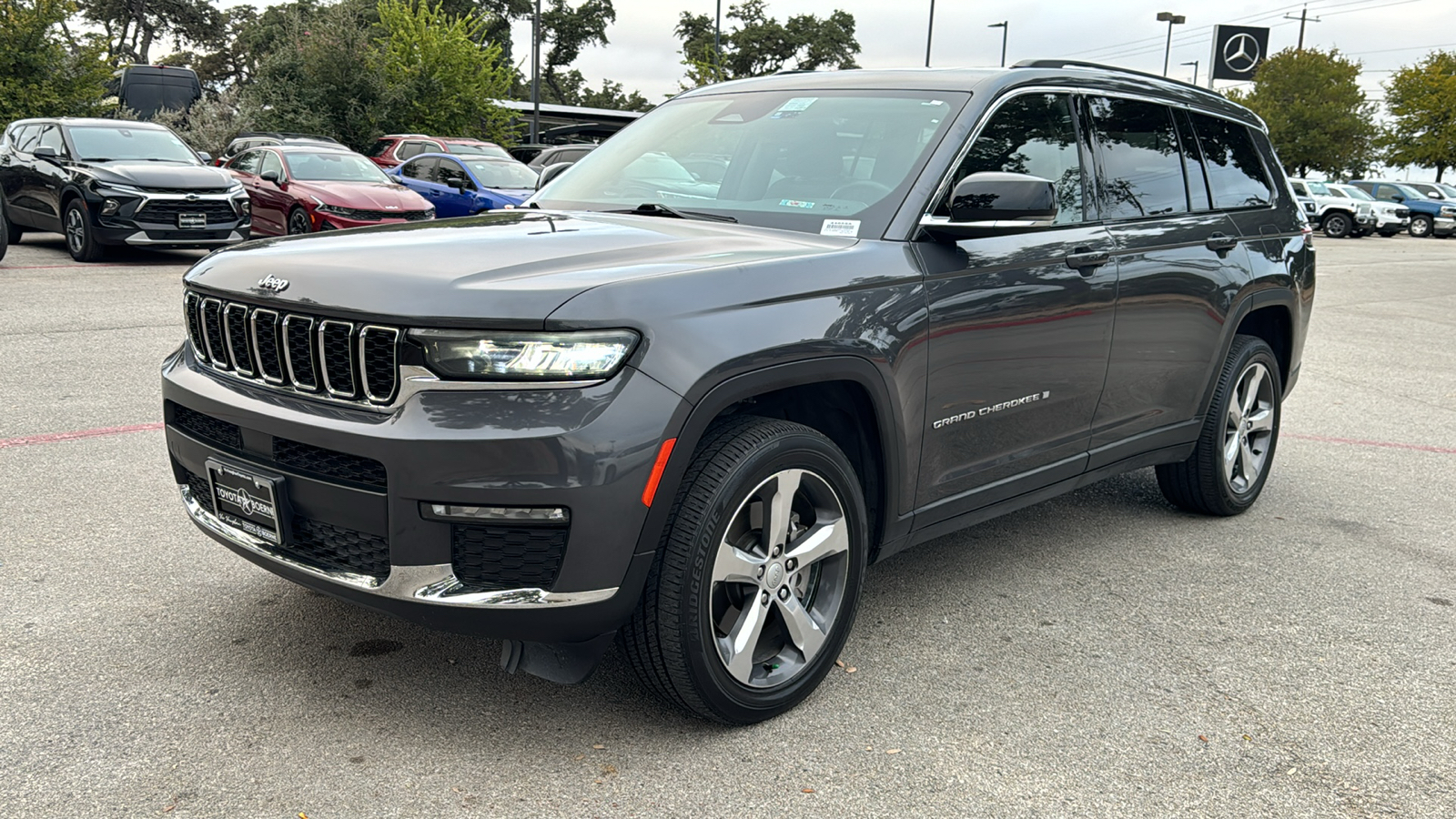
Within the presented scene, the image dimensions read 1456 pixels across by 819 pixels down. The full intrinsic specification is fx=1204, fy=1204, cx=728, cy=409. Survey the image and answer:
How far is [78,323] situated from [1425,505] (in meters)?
9.19

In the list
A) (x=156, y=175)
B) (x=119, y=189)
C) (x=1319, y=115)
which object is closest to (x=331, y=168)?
(x=156, y=175)

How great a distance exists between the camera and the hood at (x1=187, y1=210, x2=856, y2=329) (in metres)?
2.68

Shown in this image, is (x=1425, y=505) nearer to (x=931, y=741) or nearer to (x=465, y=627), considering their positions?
(x=931, y=741)

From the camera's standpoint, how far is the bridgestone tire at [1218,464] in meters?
5.01

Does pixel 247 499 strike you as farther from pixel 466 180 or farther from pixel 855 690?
pixel 466 180

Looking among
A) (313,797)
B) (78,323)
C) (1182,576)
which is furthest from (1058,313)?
(78,323)

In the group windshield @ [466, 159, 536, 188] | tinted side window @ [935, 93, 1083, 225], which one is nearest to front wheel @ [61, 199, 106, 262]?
windshield @ [466, 159, 536, 188]

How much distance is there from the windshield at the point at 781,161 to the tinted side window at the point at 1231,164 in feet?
5.60

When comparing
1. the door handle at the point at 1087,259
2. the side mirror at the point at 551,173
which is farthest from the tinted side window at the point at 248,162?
the door handle at the point at 1087,259

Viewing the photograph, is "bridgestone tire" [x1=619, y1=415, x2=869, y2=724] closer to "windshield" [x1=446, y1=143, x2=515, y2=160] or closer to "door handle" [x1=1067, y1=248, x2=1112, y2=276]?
"door handle" [x1=1067, y1=248, x2=1112, y2=276]

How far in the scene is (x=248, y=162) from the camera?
16.9 m

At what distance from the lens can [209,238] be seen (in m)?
14.2

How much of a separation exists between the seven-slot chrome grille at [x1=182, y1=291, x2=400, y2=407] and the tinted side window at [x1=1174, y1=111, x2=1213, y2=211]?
341 centimetres

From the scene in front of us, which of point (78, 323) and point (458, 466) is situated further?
point (78, 323)
